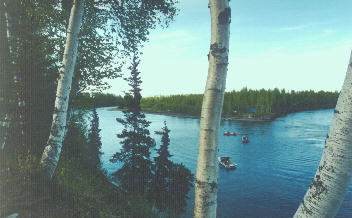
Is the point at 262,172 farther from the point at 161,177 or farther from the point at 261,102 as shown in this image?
the point at 261,102

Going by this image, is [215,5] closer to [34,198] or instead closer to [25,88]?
[34,198]

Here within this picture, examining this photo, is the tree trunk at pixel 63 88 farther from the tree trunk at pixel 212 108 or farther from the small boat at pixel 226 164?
the small boat at pixel 226 164

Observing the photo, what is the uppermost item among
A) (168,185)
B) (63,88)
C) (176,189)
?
(63,88)

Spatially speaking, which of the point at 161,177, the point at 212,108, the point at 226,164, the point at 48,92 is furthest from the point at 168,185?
the point at 226,164

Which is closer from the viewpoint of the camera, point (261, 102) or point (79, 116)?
point (79, 116)

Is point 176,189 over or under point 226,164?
over

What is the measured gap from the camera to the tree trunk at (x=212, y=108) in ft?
8.78

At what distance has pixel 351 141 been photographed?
1871 millimetres

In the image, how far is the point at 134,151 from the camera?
2066cm

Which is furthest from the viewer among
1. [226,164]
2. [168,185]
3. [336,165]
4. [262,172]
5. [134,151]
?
[226,164]

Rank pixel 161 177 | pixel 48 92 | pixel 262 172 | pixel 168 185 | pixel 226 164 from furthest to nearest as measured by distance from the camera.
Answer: pixel 226 164 → pixel 262 172 → pixel 161 177 → pixel 168 185 → pixel 48 92

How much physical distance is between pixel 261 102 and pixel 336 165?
464 feet

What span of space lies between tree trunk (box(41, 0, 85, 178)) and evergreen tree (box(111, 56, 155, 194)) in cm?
1359

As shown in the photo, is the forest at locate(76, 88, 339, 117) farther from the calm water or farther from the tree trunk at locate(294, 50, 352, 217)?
the tree trunk at locate(294, 50, 352, 217)
